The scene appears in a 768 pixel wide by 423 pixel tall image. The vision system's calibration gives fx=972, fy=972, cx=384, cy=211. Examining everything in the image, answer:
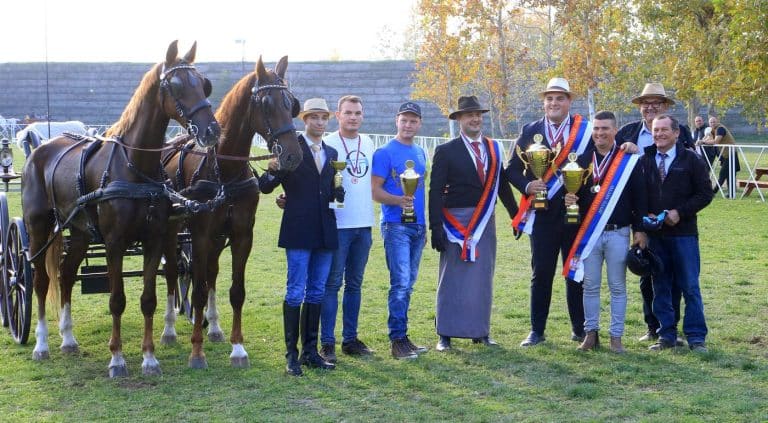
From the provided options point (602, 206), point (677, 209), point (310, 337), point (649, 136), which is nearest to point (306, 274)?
point (310, 337)

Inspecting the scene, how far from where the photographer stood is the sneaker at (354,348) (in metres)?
7.25

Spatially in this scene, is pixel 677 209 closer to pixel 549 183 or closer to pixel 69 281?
pixel 549 183

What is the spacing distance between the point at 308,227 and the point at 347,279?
790mm

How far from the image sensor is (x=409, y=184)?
6.81 meters

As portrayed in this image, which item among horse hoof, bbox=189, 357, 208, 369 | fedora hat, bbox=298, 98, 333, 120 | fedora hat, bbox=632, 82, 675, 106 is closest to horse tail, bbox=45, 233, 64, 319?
horse hoof, bbox=189, 357, 208, 369

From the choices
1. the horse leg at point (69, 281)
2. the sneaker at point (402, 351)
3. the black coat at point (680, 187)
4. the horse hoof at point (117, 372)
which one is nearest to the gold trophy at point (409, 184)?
the sneaker at point (402, 351)

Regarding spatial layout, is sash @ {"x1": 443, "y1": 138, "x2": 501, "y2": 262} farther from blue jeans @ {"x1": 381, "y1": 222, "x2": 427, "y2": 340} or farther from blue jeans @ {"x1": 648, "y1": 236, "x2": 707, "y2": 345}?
blue jeans @ {"x1": 648, "y1": 236, "x2": 707, "y2": 345}

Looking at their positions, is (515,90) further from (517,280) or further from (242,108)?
(242,108)

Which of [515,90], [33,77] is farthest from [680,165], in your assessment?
A: [33,77]

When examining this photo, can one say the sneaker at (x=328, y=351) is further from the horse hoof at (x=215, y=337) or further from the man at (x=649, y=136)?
the man at (x=649, y=136)

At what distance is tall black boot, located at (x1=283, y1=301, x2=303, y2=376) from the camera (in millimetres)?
6637

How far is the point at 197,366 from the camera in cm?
691

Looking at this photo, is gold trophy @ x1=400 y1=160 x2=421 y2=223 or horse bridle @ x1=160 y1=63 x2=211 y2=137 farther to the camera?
gold trophy @ x1=400 y1=160 x2=421 y2=223

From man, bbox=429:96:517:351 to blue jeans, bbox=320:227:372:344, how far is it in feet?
1.79
